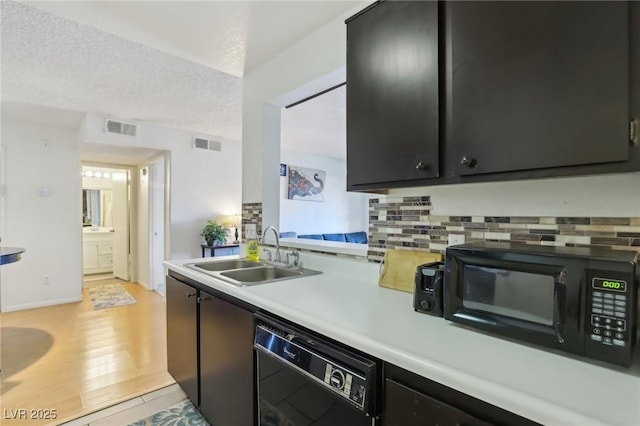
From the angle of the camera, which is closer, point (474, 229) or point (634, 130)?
point (634, 130)

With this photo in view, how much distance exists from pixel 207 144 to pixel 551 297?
16.0ft

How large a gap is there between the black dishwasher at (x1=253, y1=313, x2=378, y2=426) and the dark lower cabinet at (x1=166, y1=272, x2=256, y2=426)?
0.12 meters

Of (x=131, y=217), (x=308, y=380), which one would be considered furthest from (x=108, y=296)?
(x=308, y=380)

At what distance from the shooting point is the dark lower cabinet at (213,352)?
1.40 meters

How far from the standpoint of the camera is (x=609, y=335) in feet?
2.30

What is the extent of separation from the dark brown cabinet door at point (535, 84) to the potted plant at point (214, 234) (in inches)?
161

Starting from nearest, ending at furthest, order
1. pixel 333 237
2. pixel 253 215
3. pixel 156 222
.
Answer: pixel 253 215, pixel 156 222, pixel 333 237

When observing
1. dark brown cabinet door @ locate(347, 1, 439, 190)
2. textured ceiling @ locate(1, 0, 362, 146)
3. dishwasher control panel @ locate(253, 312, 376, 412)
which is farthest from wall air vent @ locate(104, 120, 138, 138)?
dishwasher control panel @ locate(253, 312, 376, 412)

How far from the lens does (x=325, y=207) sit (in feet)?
20.3

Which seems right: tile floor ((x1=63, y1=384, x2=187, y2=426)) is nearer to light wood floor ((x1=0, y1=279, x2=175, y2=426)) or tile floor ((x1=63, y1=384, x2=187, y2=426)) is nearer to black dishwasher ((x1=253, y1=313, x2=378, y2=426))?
light wood floor ((x1=0, y1=279, x2=175, y2=426))

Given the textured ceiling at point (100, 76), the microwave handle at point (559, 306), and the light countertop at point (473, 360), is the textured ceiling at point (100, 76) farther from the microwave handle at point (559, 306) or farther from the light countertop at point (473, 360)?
the microwave handle at point (559, 306)

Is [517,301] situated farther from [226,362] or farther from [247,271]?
[247,271]

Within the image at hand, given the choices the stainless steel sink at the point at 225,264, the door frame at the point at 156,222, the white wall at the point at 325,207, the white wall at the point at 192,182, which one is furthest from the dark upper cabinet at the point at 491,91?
the door frame at the point at 156,222

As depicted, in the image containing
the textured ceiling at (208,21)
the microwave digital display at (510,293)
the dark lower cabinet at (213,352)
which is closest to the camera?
the microwave digital display at (510,293)
